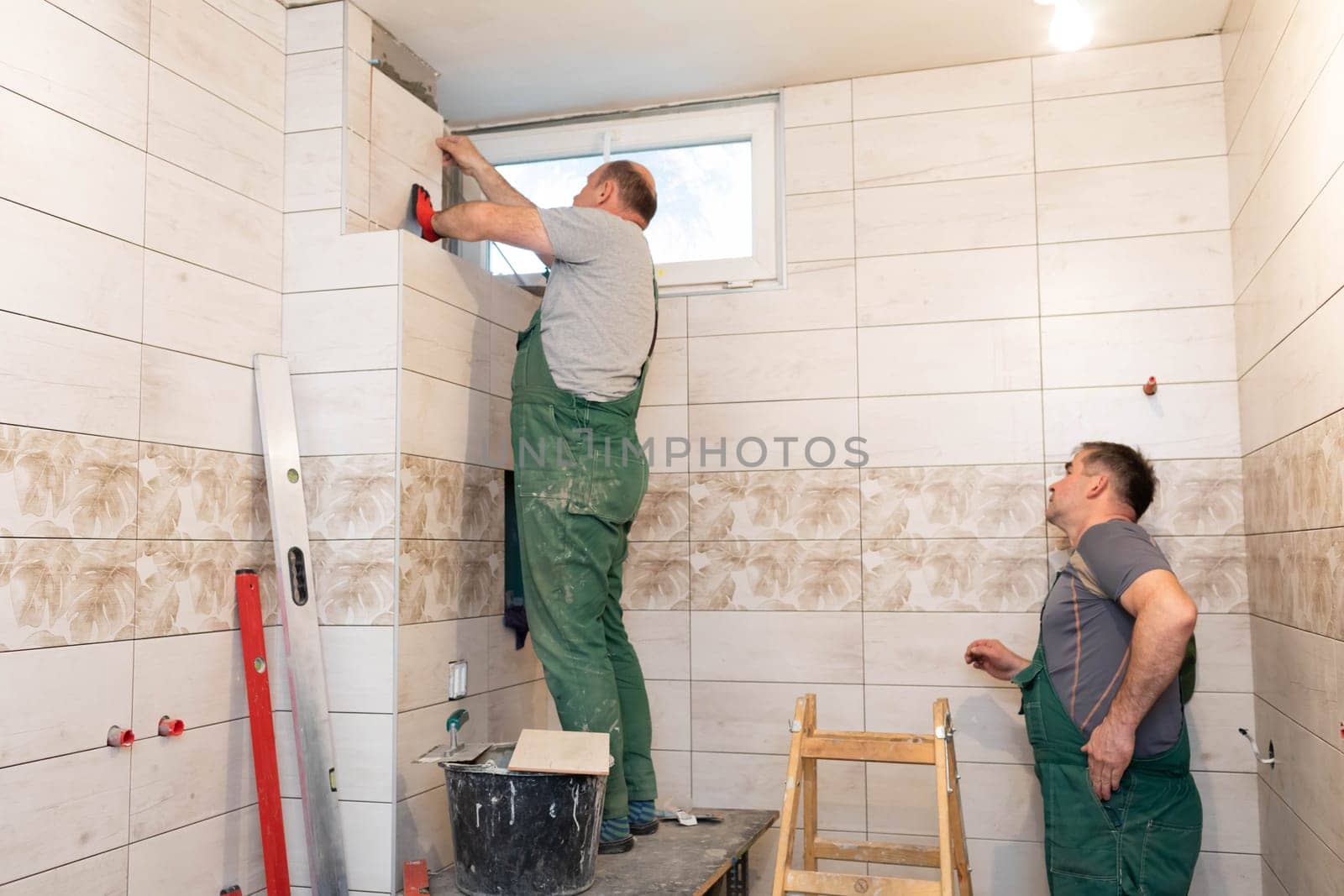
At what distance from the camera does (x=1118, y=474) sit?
2.49 m

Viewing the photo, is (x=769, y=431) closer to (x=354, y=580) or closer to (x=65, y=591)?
(x=354, y=580)

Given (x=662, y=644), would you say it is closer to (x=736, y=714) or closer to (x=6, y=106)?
(x=736, y=714)

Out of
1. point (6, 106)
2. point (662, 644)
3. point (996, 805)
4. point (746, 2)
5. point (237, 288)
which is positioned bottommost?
point (996, 805)

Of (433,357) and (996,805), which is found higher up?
(433,357)

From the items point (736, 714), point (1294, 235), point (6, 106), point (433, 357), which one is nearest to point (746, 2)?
point (433, 357)

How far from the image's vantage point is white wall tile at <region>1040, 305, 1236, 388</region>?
2.89 meters

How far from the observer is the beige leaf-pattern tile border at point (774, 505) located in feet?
10.2

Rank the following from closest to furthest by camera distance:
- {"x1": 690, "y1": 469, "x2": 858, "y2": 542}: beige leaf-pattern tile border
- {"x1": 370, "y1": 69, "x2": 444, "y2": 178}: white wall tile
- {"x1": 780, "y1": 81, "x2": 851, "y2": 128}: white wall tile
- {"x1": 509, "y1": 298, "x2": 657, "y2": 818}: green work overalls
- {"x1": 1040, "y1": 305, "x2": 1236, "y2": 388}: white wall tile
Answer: {"x1": 509, "y1": 298, "x2": 657, "y2": 818}: green work overalls < {"x1": 370, "y1": 69, "x2": 444, "y2": 178}: white wall tile < {"x1": 1040, "y1": 305, "x2": 1236, "y2": 388}: white wall tile < {"x1": 690, "y1": 469, "x2": 858, "y2": 542}: beige leaf-pattern tile border < {"x1": 780, "y1": 81, "x2": 851, "y2": 128}: white wall tile

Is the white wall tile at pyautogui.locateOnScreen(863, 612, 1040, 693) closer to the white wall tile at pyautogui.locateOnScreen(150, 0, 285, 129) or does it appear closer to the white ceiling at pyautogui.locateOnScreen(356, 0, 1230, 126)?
the white ceiling at pyautogui.locateOnScreen(356, 0, 1230, 126)

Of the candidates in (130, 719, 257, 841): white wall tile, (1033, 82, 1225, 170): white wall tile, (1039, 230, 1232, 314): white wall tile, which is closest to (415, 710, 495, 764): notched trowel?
(130, 719, 257, 841): white wall tile

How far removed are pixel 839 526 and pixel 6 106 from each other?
2.23m

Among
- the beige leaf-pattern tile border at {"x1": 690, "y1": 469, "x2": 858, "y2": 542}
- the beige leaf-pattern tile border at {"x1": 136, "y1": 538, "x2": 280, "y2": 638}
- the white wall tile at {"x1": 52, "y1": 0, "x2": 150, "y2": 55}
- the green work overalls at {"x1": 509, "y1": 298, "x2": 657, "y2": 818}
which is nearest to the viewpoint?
the white wall tile at {"x1": 52, "y1": 0, "x2": 150, "y2": 55}

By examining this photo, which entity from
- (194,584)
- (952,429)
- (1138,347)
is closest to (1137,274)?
(1138,347)

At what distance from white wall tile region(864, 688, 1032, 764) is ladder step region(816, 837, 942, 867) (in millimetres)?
406
